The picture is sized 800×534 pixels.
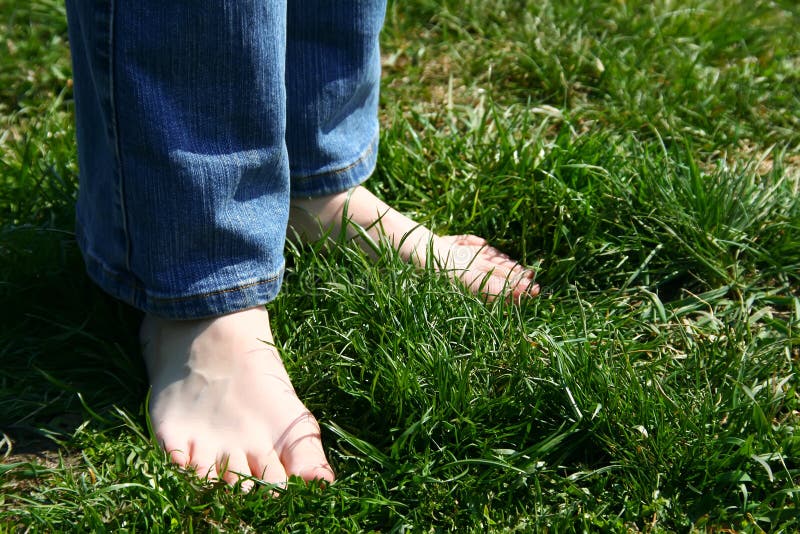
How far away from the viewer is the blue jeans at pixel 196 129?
1314mm

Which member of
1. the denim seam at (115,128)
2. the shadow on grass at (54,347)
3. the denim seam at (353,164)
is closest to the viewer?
the denim seam at (115,128)

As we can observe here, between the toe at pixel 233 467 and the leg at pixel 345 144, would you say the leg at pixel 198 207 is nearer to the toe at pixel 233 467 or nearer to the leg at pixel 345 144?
the toe at pixel 233 467

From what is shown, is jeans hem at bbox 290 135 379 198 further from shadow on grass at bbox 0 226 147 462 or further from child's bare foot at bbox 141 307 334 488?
shadow on grass at bbox 0 226 147 462

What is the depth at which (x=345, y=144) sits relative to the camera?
1815 millimetres

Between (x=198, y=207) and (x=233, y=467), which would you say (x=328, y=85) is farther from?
(x=233, y=467)

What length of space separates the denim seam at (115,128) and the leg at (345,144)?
41 centimetres

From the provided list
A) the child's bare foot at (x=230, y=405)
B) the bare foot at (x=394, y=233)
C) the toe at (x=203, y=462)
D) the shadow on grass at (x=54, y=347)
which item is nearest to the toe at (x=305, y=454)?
the child's bare foot at (x=230, y=405)

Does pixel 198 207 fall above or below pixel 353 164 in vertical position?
above

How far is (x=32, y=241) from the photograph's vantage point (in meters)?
1.87

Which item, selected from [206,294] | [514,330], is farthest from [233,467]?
[514,330]

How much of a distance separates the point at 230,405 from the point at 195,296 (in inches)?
8.2

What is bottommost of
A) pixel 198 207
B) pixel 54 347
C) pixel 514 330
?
pixel 54 347

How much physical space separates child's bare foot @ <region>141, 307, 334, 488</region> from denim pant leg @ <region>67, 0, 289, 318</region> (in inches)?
2.6

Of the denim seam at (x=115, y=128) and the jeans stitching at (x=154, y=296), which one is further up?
the denim seam at (x=115, y=128)
